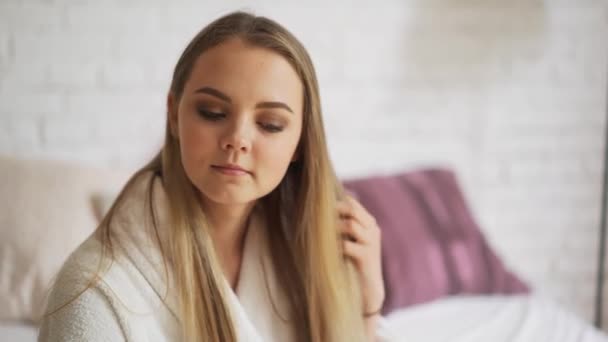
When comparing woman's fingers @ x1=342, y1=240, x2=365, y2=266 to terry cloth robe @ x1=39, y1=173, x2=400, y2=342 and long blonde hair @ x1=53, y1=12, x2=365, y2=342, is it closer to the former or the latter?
long blonde hair @ x1=53, y1=12, x2=365, y2=342

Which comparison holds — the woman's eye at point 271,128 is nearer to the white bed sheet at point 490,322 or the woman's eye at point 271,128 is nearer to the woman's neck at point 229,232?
the woman's neck at point 229,232

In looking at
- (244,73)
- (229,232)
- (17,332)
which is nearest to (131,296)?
(229,232)

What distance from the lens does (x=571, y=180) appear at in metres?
2.02

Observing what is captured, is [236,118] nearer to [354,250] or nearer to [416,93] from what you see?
[354,250]

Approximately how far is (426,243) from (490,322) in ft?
0.76

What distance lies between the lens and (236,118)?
822mm

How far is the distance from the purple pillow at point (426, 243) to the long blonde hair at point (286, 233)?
16.8 inches

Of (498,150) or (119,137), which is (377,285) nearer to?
(119,137)

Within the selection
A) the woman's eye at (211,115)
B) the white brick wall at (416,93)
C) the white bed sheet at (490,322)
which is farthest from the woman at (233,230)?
the white brick wall at (416,93)

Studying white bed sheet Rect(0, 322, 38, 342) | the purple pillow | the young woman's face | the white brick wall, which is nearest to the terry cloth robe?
the young woman's face

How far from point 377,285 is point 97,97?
2.84 ft

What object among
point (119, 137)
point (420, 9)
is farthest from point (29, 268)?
point (420, 9)

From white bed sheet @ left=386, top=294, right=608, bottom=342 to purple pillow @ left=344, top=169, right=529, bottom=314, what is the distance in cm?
3

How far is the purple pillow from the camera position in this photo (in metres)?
1.44
